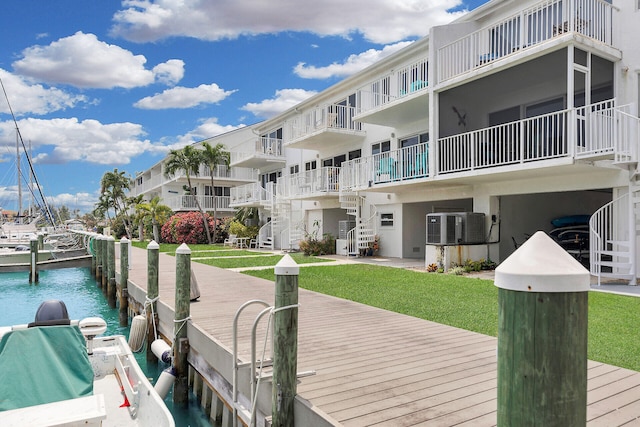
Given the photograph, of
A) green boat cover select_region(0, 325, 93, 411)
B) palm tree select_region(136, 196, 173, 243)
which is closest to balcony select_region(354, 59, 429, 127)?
green boat cover select_region(0, 325, 93, 411)

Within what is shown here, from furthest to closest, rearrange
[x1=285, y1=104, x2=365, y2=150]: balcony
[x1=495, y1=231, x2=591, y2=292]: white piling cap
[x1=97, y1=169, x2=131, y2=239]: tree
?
[x1=97, y1=169, x2=131, y2=239]: tree < [x1=285, y1=104, x2=365, y2=150]: balcony < [x1=495, y1=231, x2=591, y2=292]: white piling cap

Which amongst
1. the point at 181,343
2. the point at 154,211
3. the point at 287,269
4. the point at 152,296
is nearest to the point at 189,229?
the point at 154,211

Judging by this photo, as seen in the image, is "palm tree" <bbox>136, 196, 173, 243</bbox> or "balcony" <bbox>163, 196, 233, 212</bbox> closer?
"palm tree" <bbox>136, 196, 173, 243</bbox>

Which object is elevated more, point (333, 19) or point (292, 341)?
point (333, 19)

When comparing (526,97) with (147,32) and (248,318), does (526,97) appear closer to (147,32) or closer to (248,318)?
(248,318)

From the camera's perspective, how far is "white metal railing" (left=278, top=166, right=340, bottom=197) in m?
22.6

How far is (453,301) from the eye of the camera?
9.27m

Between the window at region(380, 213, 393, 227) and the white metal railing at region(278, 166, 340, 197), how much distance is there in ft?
8.93

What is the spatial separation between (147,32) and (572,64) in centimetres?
1814

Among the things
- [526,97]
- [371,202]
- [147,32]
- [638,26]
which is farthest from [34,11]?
[638,26]

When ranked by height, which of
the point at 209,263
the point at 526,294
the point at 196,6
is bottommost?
the point at 209,263

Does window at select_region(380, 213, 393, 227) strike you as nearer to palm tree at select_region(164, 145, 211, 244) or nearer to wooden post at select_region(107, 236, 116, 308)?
wooden post at select_region(107, 236, 116, 308)

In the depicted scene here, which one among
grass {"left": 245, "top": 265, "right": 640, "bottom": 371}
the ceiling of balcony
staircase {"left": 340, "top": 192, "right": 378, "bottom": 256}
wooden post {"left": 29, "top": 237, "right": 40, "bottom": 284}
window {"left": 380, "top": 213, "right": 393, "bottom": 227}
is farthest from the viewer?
window {"left": 380, "top": 213, "right": 393, "bottom": 227}

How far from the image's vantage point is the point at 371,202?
70.4 feet
